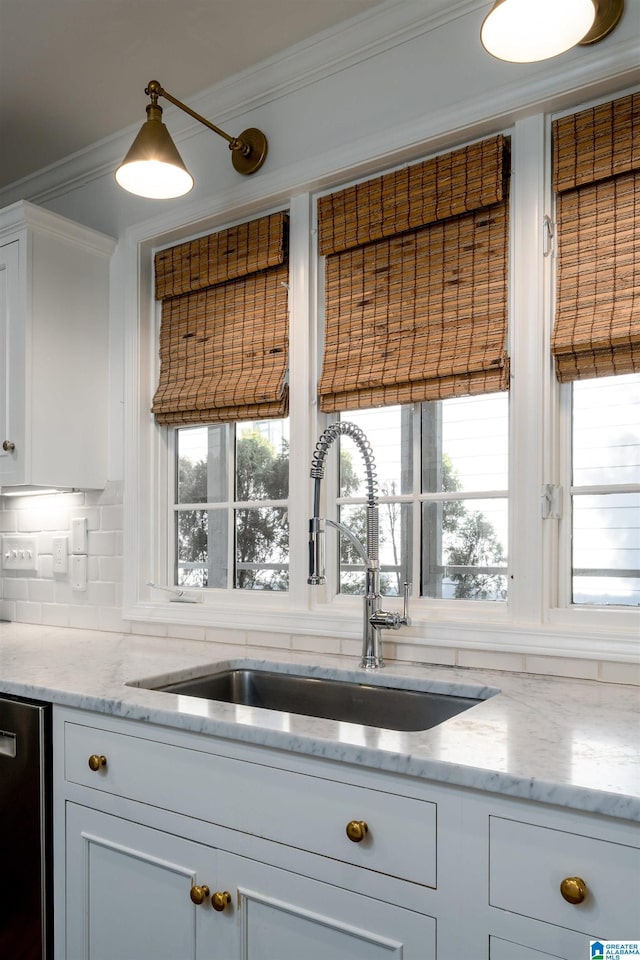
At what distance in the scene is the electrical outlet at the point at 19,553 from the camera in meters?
3.00

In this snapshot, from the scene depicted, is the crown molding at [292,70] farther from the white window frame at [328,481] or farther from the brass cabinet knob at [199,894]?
the brass cabinet knob at [199,894]

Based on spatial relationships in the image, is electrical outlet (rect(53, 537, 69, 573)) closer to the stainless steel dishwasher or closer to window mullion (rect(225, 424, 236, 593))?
window mullion (rect(225, 424, 236, 593))

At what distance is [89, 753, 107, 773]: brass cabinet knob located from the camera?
1671mm

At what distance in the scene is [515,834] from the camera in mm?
1132

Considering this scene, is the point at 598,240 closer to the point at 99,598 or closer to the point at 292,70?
the point at 292,70

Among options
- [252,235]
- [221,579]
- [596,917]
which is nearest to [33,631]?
[221,579]

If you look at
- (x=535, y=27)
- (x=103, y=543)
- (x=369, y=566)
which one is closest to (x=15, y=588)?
(x=103, y=543)

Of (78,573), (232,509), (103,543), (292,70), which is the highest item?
(292,70)

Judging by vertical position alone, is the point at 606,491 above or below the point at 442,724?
above

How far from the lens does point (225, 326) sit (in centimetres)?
255

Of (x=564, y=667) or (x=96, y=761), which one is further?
(x=564, y=667)

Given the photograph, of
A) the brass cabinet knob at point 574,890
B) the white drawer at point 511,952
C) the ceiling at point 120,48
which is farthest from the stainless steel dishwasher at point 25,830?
the ceiling at point 120,48

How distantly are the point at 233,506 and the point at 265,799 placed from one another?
4.19 ft

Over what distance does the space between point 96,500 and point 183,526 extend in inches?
13.9
